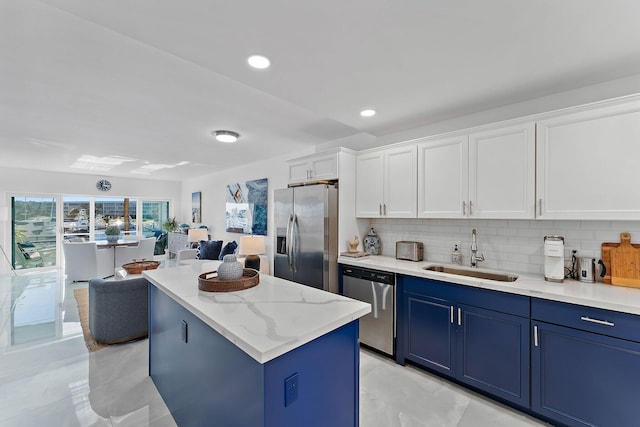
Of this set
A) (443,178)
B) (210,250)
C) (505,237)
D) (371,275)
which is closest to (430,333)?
(371,275)

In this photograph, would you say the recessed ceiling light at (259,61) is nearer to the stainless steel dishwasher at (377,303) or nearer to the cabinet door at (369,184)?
the cabinet door at (369,184)

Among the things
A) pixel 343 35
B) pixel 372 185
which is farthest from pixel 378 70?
pixel 372 185

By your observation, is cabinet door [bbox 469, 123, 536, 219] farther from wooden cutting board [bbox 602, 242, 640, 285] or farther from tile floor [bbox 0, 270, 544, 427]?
tile floor [bbox 0, 270, 544, 427]

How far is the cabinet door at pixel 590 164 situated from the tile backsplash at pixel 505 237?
0.30 metres

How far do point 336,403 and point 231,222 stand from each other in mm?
5658

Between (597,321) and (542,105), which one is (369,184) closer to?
(542,105)

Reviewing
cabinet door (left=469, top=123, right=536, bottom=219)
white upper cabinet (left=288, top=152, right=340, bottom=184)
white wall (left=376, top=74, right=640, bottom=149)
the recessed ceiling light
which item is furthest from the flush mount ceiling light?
cabinet door (left=469, top=123, right=536, bottom=219)

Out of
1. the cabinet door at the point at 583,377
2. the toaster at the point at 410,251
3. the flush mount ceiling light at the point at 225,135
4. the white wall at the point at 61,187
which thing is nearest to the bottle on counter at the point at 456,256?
the toaster at the point at 410,251

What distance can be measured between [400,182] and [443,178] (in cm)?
46

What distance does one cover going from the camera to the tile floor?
2.00 m

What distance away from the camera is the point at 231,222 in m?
6.61

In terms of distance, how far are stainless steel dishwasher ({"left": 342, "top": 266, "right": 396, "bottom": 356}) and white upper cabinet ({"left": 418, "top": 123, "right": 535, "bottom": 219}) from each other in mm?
799

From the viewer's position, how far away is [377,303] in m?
2.87

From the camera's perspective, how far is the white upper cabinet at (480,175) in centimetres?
230
